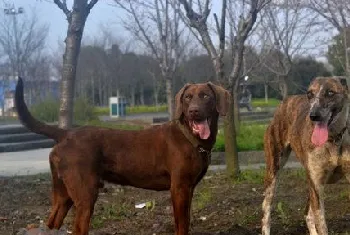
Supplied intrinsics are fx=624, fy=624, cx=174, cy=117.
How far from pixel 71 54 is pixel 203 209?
3.35 meters

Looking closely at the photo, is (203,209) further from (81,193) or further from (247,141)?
(247,141)

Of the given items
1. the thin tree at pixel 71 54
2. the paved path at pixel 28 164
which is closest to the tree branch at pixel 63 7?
the thin tree at pixel 71 54

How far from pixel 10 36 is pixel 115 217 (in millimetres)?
29701

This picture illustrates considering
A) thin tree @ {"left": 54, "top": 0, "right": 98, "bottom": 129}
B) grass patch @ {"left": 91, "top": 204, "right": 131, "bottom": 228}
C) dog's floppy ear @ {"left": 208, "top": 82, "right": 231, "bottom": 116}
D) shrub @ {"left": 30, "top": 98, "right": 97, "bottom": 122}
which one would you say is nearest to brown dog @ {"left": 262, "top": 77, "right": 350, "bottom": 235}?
dog's floppy ear @ {"left": 208, "top": 82, "right": 231, "bottom": 116}

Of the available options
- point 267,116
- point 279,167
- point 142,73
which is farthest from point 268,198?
point 142,73

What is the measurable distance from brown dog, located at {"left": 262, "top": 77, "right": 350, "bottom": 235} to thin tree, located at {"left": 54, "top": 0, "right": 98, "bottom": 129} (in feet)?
13.1

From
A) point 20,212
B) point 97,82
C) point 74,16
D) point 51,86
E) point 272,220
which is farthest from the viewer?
point 97,82

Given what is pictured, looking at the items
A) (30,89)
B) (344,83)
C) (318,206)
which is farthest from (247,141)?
(30,89)

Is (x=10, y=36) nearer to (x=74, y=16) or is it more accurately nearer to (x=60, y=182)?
(x=74, y=16)

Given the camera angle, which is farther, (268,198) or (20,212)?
(20,212)

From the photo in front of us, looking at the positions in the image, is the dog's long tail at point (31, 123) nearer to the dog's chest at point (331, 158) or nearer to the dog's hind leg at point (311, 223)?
the dog's chest at point (331, 158)

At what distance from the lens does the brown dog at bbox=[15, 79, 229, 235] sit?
549 cm

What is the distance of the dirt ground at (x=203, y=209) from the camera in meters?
6.87

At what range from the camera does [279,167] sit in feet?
22.4
